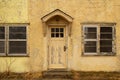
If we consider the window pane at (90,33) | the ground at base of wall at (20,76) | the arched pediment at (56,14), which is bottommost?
the ground at base of wall at (20,76)

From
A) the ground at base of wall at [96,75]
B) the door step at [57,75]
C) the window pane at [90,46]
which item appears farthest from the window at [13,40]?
the window pane at [90,46]

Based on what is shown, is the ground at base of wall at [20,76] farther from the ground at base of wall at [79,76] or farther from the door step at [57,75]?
the door step at [57,75]

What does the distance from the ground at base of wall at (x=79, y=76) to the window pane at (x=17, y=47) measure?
4.43 ft

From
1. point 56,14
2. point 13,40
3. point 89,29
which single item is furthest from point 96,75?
point 13,40

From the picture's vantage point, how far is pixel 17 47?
1739cm

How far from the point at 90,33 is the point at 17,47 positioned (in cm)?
436

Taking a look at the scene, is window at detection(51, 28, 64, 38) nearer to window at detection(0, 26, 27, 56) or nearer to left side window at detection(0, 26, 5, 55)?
window at detection(0, 26, 27, 56)

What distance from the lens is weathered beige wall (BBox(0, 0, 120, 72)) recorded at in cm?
1725

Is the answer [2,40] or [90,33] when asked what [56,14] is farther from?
[2,40]

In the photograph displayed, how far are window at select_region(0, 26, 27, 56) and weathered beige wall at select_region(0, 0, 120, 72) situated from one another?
0.36 meters

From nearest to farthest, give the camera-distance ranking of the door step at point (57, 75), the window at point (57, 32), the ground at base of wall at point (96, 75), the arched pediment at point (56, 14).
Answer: the ground at base of wall at point (96, 75) → the door step at point (57, 75) → the arched pediment at point (56, 14) → the window at point (57, 32)

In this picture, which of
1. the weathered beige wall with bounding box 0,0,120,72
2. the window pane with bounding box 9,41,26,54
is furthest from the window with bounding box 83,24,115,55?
the window pane with bounding box 9,41,26,54

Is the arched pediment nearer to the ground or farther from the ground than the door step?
farther from the ground

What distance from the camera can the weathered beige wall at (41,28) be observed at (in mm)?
17250
